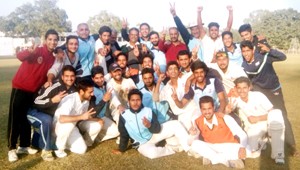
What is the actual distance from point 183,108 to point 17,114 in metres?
3.10

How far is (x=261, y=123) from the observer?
5.55 meters

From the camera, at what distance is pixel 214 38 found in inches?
302

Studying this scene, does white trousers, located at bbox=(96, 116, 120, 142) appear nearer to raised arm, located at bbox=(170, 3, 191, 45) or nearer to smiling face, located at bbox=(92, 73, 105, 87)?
smiling face, located at bbox=(92, 73, 105, 87)

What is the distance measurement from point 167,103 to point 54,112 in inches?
87.2

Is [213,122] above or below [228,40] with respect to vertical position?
below

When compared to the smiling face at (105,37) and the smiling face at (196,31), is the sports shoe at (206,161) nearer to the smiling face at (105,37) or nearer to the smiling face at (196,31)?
the smiling face at (105,37)

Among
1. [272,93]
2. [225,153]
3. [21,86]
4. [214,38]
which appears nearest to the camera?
[225,153]

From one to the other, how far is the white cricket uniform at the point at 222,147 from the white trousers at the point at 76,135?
6.75 ft

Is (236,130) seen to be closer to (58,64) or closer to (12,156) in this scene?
(58,64)

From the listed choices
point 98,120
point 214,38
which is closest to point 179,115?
point 98,120

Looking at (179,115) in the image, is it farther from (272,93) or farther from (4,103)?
(4,103)

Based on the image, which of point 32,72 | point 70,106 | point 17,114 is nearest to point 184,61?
point 70,106

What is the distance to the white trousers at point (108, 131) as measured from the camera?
6523 mm

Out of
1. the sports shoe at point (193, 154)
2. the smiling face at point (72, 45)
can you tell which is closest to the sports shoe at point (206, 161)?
the sports shoe at point (193, 154)
